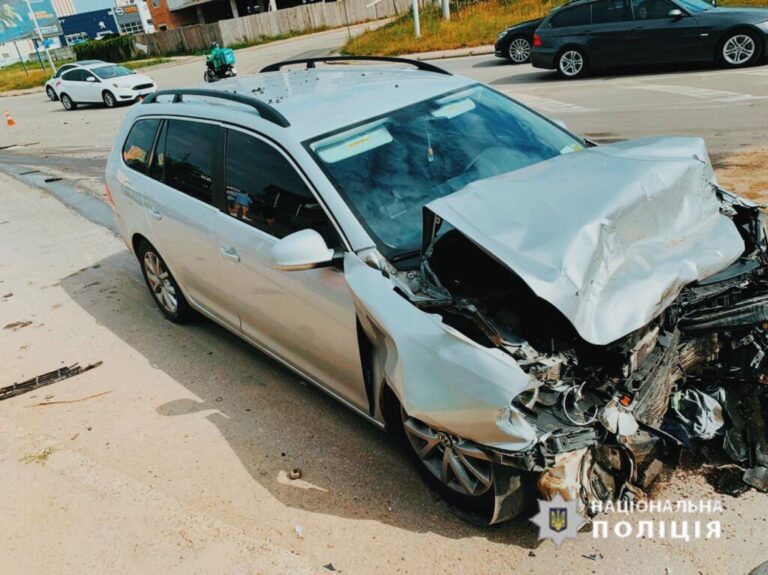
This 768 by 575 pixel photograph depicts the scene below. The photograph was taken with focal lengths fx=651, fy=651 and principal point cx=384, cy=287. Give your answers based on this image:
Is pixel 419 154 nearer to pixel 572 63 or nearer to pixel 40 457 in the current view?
pixel 40 457

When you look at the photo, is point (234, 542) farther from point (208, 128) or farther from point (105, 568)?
point (208, 128)

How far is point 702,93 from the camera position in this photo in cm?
1085

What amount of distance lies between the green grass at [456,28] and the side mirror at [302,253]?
20439mm

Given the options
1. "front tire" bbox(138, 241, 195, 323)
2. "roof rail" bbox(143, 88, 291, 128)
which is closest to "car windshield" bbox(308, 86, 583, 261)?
"roof rail" bbox(143, 88, 291, 128)

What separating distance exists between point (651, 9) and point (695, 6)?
2.59 feet

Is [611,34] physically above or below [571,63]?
above

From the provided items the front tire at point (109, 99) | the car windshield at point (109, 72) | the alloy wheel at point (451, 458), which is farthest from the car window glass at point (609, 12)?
the car windshield at point (109, 72)

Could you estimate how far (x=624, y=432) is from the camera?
2.70m

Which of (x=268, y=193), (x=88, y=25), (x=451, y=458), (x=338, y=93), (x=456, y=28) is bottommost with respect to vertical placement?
(x=456, y=28)

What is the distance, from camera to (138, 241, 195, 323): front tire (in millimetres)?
5449

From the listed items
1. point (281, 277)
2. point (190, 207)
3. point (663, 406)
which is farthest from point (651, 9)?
point (663, 406)

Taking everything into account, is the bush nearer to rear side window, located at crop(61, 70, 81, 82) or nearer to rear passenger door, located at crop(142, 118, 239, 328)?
rear side window, located at crop(61, 70, 81, 82)

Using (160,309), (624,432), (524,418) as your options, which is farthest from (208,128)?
(624,432)

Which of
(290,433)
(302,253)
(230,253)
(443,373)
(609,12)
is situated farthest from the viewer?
(609,12)
